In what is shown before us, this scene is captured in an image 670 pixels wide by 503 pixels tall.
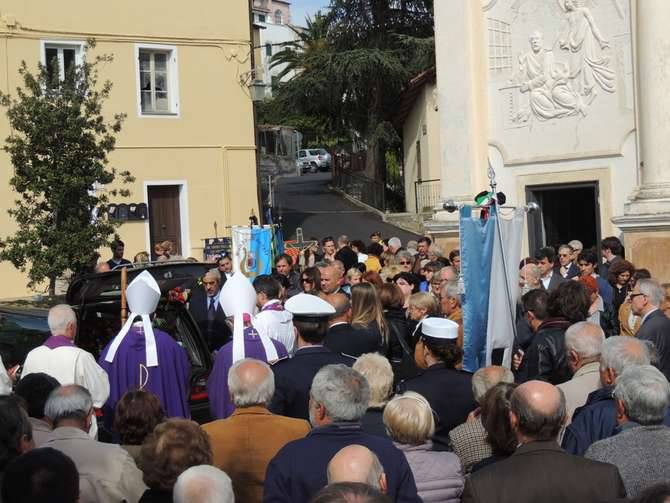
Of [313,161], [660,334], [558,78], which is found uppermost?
[313,161]

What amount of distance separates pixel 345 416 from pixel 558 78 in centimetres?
1286

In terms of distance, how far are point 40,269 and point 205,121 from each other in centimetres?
1067

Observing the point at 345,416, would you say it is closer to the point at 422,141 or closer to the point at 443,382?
the point at 443,382

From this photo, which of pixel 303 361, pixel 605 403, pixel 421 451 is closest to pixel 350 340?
pixel 303 361

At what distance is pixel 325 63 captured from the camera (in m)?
38.3

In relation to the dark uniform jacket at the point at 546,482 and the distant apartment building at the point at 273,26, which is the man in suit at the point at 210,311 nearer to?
the dark uniform jacket at the point at 546,482

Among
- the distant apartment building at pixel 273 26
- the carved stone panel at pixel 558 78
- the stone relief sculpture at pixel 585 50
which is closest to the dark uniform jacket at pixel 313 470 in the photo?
the carved stone panel at pixel 558 78

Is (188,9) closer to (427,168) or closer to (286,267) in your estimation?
(427,168)

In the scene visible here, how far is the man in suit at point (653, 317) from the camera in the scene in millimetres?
8484

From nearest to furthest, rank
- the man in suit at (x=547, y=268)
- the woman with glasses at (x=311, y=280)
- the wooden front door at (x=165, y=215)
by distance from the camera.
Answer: the woman with glasses at (x=311, y=280), the man in suit at (x=547, y=268), the wooden front door at (x=165, y=215)

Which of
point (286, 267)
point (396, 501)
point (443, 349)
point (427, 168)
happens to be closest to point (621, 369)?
point (443, 349)

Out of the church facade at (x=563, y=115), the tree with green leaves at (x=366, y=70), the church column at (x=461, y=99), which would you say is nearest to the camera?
the church facade at (x=563, y=115)

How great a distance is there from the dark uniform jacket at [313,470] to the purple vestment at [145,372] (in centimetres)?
344

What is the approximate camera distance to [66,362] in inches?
308
